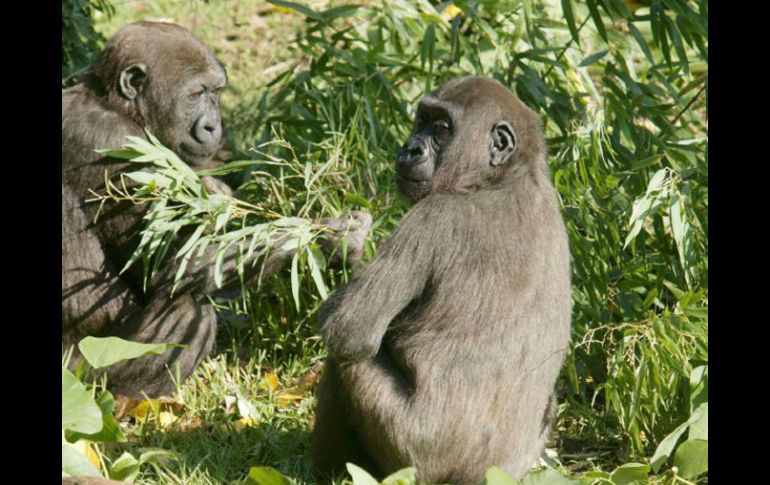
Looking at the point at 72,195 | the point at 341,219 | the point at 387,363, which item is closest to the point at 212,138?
the point at 72,195

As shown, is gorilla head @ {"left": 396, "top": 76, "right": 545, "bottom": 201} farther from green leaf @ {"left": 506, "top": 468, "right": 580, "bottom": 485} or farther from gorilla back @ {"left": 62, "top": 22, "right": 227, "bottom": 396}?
gorilla back @ {"left": 62, "top": 22, "right": 227, "bottom": 396}

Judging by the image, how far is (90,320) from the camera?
21.7 ft

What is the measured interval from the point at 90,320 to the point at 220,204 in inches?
59.0

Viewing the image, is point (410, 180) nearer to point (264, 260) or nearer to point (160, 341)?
point (264, 260)

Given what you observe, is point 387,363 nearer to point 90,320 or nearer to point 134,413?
point 134,413

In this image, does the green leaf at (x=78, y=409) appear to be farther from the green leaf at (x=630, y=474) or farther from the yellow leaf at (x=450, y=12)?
the yellow leaf at (x=450, y=12)

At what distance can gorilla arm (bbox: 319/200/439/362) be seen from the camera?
485cm

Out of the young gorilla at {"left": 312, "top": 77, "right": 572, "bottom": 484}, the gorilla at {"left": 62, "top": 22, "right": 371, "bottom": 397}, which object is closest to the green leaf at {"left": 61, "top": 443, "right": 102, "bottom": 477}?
the young gorilla at {"left": 312, "top": 77, "right": 572, "bottom": 484}

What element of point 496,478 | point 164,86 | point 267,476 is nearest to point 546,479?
point 496,478

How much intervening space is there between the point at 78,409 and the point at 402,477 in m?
1.43

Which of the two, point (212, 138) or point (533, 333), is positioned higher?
point (212, 138)

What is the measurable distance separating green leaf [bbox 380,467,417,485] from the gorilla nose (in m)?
3.00
